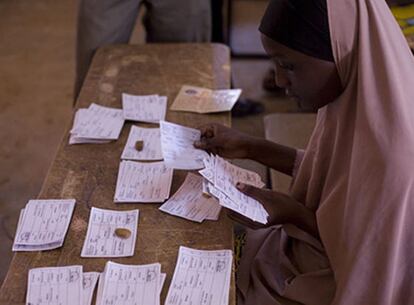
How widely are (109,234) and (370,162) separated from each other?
62cm

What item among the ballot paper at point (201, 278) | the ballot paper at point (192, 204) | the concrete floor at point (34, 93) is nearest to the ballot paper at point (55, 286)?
the ballot paper at point (201, 278)

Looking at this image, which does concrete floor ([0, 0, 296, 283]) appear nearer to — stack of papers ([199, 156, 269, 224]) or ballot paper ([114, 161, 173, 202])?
ballot paper ([114, 161, 173, 202])

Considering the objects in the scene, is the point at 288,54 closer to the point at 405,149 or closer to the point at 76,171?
the point at 405,149

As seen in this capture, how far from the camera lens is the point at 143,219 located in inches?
60.6

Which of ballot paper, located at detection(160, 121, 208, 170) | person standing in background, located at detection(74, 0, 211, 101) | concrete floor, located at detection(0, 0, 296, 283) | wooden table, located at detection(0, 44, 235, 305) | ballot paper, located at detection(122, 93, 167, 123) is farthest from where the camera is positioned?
concrete floor, located at detection(0, 0, 296, 283)

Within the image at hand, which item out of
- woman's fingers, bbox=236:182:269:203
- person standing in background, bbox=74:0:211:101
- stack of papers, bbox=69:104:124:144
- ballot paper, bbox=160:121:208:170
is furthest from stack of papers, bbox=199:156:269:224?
person standing in background, bbox=74:0:211:101

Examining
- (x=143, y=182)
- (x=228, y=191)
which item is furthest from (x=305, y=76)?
(x=143, y=182)

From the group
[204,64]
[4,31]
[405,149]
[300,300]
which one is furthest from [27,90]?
[405,149]

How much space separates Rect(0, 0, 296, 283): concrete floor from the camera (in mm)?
3016

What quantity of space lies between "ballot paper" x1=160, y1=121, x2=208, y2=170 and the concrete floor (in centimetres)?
113

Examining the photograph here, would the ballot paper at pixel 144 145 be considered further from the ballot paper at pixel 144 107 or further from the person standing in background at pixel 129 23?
the person standing in background at pixel 129 23

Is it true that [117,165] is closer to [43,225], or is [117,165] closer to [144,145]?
[144,145]

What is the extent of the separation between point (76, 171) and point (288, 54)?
26.8 inches

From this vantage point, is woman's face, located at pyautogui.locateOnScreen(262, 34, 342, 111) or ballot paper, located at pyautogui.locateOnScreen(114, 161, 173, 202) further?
ballot paper, located at pyautogui.locateOnScreen(114, 161, 173, 202)
